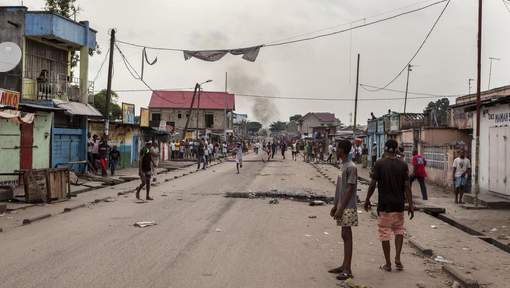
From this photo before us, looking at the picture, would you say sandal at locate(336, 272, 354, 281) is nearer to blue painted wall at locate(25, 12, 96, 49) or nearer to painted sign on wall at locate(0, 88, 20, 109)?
A: painted sign on wall at locate(0, 88, 20, 109)

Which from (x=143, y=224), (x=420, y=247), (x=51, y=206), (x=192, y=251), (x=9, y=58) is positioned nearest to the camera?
(x=192, y=251)

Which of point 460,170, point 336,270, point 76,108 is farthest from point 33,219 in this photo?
point 76,108

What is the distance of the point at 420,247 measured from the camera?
31.3ft

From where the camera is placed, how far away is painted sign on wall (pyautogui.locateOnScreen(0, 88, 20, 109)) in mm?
17152

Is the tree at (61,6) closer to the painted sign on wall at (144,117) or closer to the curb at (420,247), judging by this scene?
the painted sign on wall at (144,117)

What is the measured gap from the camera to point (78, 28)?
28203 millimetres

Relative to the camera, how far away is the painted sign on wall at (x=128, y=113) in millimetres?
34875

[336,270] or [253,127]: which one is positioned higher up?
[253,127]

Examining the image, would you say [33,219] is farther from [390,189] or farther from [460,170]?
[460,170]

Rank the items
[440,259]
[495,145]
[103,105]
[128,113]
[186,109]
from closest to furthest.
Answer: [440,259] < [495,145] < [128,113] < [103,105] < [186,109]

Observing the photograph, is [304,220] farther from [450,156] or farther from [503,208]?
[450,156]

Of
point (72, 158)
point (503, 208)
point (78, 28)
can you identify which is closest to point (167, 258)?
point (503, 208)

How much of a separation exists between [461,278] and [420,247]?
2402 mm

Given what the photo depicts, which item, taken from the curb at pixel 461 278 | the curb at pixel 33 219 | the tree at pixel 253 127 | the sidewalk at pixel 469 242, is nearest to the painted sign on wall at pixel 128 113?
the curb at pixel 33 219
